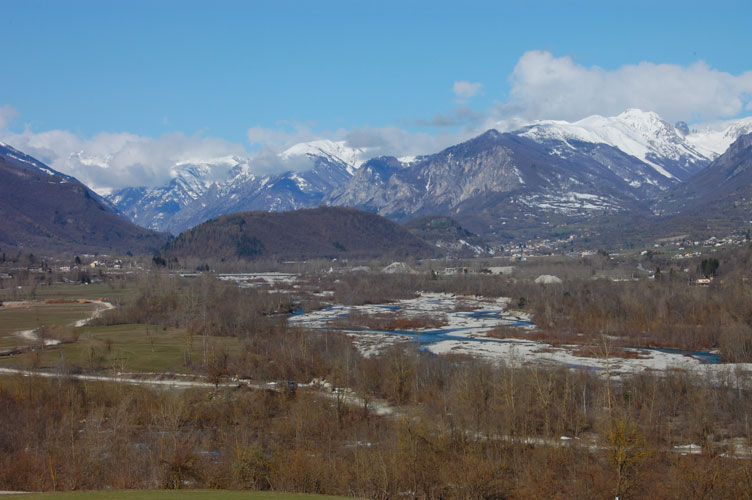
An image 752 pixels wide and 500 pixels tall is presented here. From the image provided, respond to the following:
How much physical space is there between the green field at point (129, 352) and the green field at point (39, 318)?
13.8ft

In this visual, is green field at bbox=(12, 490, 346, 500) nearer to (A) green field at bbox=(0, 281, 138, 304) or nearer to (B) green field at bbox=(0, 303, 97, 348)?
(B) green field at bbox=(0, 303, 97, 348)

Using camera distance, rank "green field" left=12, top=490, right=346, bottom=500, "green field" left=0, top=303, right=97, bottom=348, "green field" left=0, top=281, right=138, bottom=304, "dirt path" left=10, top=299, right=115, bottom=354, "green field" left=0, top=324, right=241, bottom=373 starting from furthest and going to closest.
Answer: "green field" left=0, top=281, right=138, bottom=304, "green field" left=0, top=303, right=97, bottom=348, "dirt path" left=10, top=299, right=115, bottom=354, "green field" left=0, top=324, right=241, bottom=373, "green field" left=12, top=490, right=346, bottom=500

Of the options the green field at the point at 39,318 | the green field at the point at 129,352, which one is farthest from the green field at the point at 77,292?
the green field at the point at 129,352

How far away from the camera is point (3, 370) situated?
193ft

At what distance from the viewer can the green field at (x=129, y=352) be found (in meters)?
62.6

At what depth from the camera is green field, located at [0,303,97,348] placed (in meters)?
78.7

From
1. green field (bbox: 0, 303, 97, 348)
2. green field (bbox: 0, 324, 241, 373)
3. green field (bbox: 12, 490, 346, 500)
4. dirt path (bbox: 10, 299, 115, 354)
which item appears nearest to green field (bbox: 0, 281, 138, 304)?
dirt path (bbox: 10, 299, 115, 354)

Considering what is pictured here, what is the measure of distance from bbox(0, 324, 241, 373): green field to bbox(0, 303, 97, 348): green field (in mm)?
4214

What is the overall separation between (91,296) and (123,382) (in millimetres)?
79754

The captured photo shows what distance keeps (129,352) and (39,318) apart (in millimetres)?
31339

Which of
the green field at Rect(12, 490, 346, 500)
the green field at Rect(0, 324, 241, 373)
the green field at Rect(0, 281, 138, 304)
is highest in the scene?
the green field at Rect(0, 281, 138, 304)

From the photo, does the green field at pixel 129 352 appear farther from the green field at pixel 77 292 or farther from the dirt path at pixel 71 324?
the green field at pixel 77 292

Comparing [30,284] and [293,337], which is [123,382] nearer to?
[293,337]

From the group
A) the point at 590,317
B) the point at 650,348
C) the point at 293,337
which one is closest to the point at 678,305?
the point at 590,317
